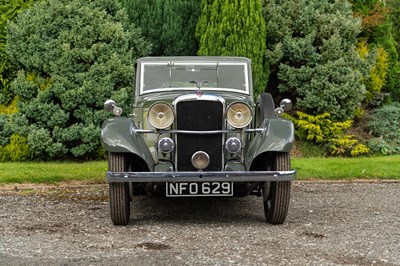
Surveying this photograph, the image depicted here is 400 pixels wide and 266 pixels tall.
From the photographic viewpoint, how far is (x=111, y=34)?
12.1 m

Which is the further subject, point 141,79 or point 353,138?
point 353,138

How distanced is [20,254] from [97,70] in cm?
609

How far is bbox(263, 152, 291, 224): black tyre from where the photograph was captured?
722 cm

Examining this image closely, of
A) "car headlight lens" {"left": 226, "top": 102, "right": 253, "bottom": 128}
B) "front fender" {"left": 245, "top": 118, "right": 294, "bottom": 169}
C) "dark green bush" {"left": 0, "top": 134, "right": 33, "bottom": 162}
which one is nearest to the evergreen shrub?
"dark green bush" {"left": 0, "top": 134, "right": 33, "bottom": 162}

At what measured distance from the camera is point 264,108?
8258 mm

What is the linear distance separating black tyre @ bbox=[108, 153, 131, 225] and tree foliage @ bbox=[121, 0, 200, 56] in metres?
5.90

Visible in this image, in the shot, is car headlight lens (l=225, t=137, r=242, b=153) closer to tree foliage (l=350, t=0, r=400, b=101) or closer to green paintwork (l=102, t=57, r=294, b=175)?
green paintwork (l=102, t=57, r=294, b=175)

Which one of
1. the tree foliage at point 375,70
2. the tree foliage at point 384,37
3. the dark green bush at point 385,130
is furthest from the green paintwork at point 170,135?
the tree foliage at point 384,37

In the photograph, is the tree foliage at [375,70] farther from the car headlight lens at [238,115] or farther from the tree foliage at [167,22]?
the car headlight lens at [238,115]

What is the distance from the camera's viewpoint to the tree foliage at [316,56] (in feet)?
41.5

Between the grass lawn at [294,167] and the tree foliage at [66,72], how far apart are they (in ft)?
1.44

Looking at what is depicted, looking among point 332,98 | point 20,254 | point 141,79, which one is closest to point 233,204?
point 141,79

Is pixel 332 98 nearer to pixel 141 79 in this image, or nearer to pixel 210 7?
pixel 210 7

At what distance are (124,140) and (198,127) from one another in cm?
74
